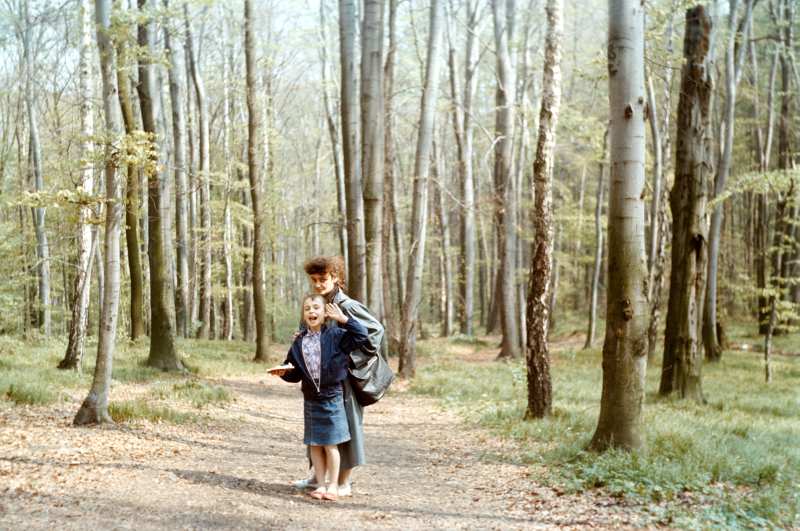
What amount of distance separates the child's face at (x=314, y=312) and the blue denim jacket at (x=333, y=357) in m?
0.11

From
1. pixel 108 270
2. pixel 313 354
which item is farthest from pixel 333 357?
pixel 108 270

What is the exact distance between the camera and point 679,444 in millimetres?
6668

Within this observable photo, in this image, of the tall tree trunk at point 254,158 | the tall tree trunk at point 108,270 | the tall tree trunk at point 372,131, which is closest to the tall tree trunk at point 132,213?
the tall tree trunk at point 108,270

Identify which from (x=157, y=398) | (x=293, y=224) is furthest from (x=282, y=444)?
(x=293, y=224)

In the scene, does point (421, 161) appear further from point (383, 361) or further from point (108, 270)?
point (383, 361)

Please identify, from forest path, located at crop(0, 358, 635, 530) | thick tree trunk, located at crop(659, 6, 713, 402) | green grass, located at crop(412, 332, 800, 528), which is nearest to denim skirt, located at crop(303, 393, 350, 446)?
forest path, located at crop(0, 358, 635, 530)

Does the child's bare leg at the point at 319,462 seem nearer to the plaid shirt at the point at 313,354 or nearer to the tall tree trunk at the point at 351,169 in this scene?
the plaid shirt at the point at 313,354

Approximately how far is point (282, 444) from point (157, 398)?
291cm

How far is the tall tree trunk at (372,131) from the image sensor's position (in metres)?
12.9

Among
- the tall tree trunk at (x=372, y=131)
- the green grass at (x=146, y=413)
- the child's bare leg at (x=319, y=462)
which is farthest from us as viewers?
the tall tree trunk at (x=372, y=131)

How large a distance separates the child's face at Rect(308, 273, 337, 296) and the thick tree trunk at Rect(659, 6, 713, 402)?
7093mm

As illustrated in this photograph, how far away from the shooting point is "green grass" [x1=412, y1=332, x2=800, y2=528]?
4.86 metres

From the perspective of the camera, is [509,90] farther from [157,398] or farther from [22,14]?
[22,14]

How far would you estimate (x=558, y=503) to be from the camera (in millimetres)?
5199
